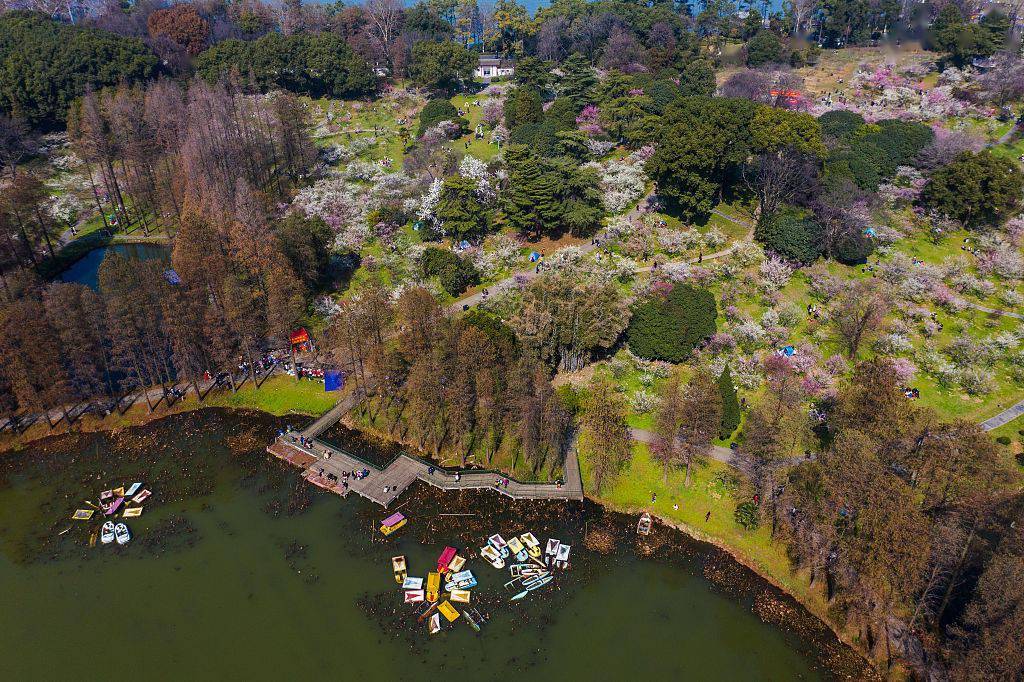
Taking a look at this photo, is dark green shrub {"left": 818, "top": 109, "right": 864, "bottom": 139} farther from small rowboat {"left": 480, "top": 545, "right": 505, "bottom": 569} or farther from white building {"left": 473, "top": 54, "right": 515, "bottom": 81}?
small rowboat {"left": 480, "top": 545, "right": 505, "bottom": 569}

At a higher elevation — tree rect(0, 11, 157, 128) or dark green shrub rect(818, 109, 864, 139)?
tree rect(0, 11, 157, 128)

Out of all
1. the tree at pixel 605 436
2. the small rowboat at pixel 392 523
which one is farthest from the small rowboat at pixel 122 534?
the tree at pixel 605 436

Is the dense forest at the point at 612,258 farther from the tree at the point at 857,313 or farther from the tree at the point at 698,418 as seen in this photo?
the tree at the point at 857,313

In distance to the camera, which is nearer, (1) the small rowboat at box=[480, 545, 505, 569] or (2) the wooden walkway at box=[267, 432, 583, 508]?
(1) the small rowboat at box=[480, 545, 505, 569]

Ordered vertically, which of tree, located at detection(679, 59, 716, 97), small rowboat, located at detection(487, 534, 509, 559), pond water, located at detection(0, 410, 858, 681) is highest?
tree, located at detection(679, 59, 716, 97)

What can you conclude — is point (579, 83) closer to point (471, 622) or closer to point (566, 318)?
point (566, 318)

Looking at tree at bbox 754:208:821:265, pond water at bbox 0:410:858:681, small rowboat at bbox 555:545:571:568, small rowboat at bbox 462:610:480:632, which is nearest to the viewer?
pond water at bbox 0:410:858:681

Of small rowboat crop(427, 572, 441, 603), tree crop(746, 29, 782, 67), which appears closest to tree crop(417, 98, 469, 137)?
tree crop(746, 29, 782, 67)
